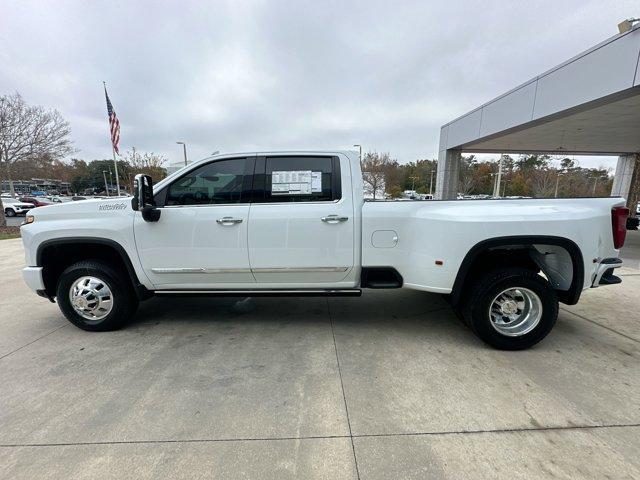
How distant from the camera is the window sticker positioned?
11.7ft

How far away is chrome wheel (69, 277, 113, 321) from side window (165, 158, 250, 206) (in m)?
1.20

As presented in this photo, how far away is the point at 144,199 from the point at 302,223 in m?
1.56

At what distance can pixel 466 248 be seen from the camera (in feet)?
10.5

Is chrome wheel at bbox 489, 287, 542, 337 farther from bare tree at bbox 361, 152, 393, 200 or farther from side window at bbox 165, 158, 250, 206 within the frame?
bare tree at bbox 361, 152, 393, 200

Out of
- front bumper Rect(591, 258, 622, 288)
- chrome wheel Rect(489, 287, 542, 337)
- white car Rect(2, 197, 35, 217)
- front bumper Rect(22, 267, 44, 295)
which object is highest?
front bumper Rect(591, 258, 622, 288)

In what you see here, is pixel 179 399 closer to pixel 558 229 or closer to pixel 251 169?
pixel 251 169

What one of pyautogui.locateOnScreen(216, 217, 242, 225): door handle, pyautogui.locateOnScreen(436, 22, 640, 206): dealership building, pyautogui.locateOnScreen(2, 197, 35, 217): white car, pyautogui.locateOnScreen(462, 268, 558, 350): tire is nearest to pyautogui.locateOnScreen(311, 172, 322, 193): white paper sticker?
pyautogui.locateOnScreen(216, 217, 242, 225): door handle

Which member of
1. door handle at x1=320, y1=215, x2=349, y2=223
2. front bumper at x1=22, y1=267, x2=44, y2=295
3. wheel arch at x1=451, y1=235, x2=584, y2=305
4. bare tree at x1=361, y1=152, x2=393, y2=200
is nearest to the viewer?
wheel arch at x1=451, y1=235, x2=584, y2=305

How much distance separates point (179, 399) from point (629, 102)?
12059 millimetres

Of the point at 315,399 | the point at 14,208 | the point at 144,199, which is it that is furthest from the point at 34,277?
the point at 14,208

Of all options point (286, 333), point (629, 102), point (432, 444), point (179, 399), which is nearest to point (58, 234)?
point (179, 399)

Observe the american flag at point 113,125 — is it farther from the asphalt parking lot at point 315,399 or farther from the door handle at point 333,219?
the door handle at point 333,219

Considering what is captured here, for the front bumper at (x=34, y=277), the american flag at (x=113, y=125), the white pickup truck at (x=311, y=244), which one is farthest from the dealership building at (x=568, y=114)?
the american flag at (x=113, y=125)

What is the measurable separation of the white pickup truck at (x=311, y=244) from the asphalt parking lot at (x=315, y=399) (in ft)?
1.57
